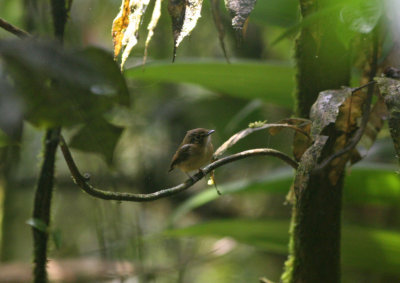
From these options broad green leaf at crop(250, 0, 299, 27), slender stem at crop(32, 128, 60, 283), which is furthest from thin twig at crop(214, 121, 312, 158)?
broad green leaf at crop(250, 0, 299, 27)

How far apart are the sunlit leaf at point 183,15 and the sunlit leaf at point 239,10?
40mm

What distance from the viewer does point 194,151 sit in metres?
0.94

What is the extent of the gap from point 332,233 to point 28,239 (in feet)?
9.23

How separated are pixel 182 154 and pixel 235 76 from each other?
0.54 m

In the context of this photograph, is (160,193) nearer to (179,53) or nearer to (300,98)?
(300,98)

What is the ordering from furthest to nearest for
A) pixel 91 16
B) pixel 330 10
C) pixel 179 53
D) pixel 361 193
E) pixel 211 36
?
pixel 179 53 → pixel 211 36 → pixel 91 16 → pixel 361 193 → pixel 330 10

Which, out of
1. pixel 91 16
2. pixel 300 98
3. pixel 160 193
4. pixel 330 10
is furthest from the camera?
pixel 91 16

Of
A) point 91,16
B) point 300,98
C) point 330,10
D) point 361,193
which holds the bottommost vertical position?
point 361,193

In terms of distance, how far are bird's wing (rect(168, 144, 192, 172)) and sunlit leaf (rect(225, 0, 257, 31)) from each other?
1.19ft

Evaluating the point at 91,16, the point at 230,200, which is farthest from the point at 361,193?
the point at 230,200

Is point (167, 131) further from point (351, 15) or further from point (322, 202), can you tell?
point (351, 15)

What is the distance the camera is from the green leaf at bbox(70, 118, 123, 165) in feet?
2.40

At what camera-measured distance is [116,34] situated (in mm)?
683

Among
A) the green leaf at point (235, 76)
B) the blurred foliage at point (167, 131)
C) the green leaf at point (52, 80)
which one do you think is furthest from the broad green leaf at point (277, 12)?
the green leaf at point (52, 80)
